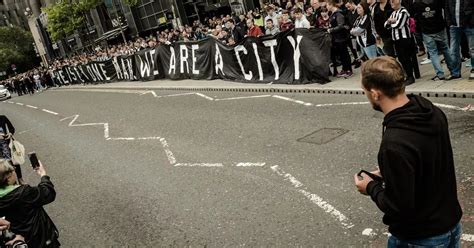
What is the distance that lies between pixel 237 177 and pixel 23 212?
3299 millimetres

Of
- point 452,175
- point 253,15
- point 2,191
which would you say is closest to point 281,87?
point 253,15

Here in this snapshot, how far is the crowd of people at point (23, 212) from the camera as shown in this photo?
4254mm

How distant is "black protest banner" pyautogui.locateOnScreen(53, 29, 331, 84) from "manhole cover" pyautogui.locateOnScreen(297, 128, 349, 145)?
13.1 ft

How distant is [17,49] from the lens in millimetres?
90500

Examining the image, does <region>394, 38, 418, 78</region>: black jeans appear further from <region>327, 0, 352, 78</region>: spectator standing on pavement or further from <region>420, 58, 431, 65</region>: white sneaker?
<region>327, 0, 352, 78</region>: spectator standing on pavement

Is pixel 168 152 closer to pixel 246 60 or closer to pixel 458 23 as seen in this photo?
pixel 458 23

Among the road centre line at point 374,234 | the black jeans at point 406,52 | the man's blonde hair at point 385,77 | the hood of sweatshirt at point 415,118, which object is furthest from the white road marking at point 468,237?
the black jeans at point 406,52

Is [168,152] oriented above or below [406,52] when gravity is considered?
below

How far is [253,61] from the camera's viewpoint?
47.5ft

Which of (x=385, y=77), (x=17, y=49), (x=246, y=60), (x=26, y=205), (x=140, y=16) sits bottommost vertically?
(x=246, y=60)

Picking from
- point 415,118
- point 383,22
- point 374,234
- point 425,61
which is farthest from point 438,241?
point 425,61

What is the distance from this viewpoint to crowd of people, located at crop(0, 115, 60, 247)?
425 centimetres

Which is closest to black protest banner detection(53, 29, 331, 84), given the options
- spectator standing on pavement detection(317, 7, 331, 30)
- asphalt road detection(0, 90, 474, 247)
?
spectator standing on pavement detection(317, 7, 331, 30)

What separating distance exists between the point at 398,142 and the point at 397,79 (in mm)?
326
